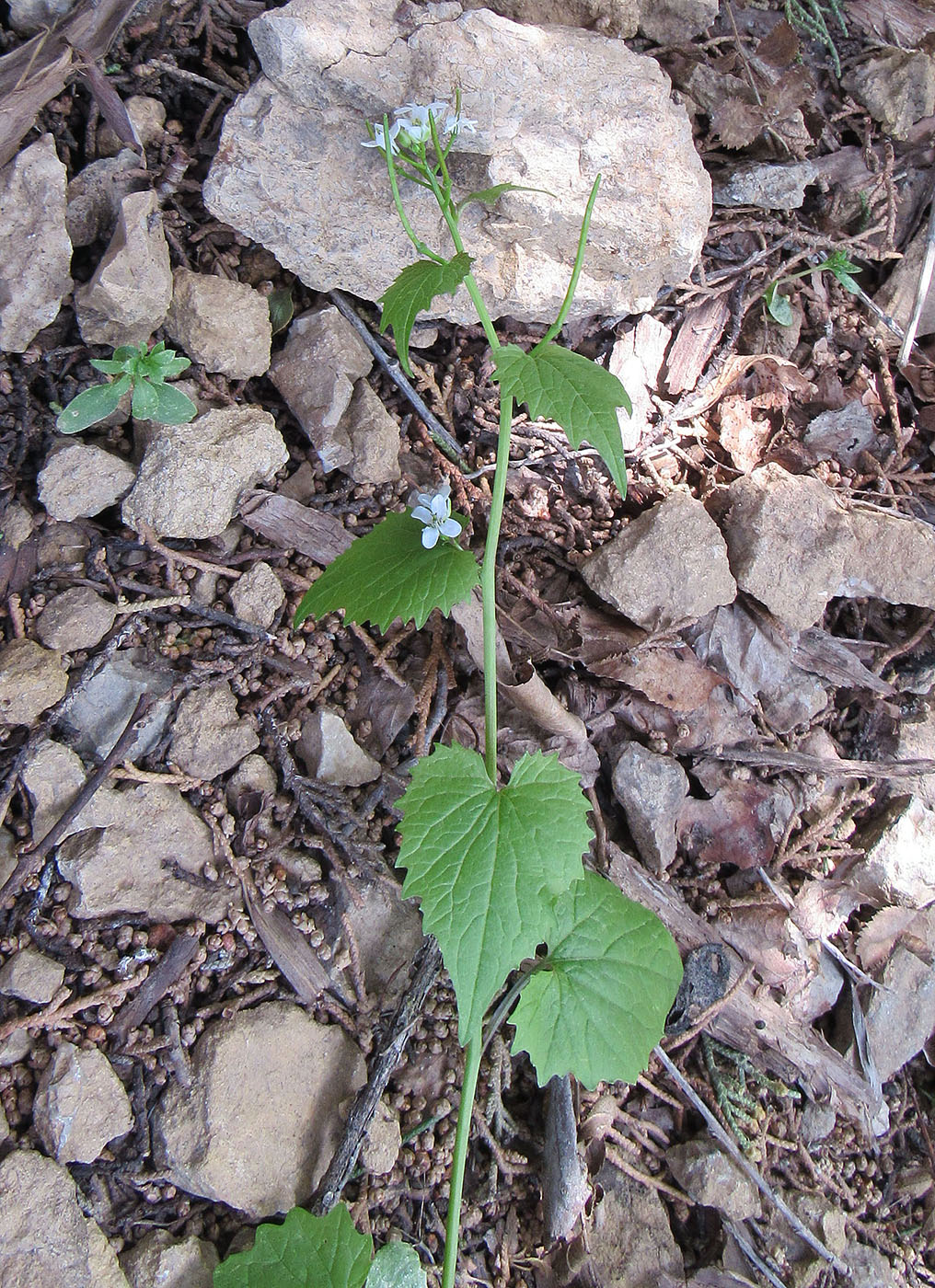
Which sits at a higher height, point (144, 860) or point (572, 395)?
point (572, 395)

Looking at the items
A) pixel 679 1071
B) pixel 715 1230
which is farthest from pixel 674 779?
pixel 715 1230

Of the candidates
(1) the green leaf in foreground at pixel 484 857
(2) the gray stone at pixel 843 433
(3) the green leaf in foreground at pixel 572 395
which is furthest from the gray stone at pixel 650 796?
(2) the gray stone at pixel 843 433

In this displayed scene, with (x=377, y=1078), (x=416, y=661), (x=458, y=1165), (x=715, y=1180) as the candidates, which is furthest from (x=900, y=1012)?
(x=416, y=661)

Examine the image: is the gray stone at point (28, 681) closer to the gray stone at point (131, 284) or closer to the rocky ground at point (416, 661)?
the rocky ground at point (416, 661)

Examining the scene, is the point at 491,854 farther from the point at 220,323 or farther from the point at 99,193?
the point at 99,193

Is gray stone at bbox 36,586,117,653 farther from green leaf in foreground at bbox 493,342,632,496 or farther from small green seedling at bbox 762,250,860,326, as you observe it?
small green seedling at bbox 762,250,860,326

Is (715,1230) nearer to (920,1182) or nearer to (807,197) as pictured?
(920,1182)
